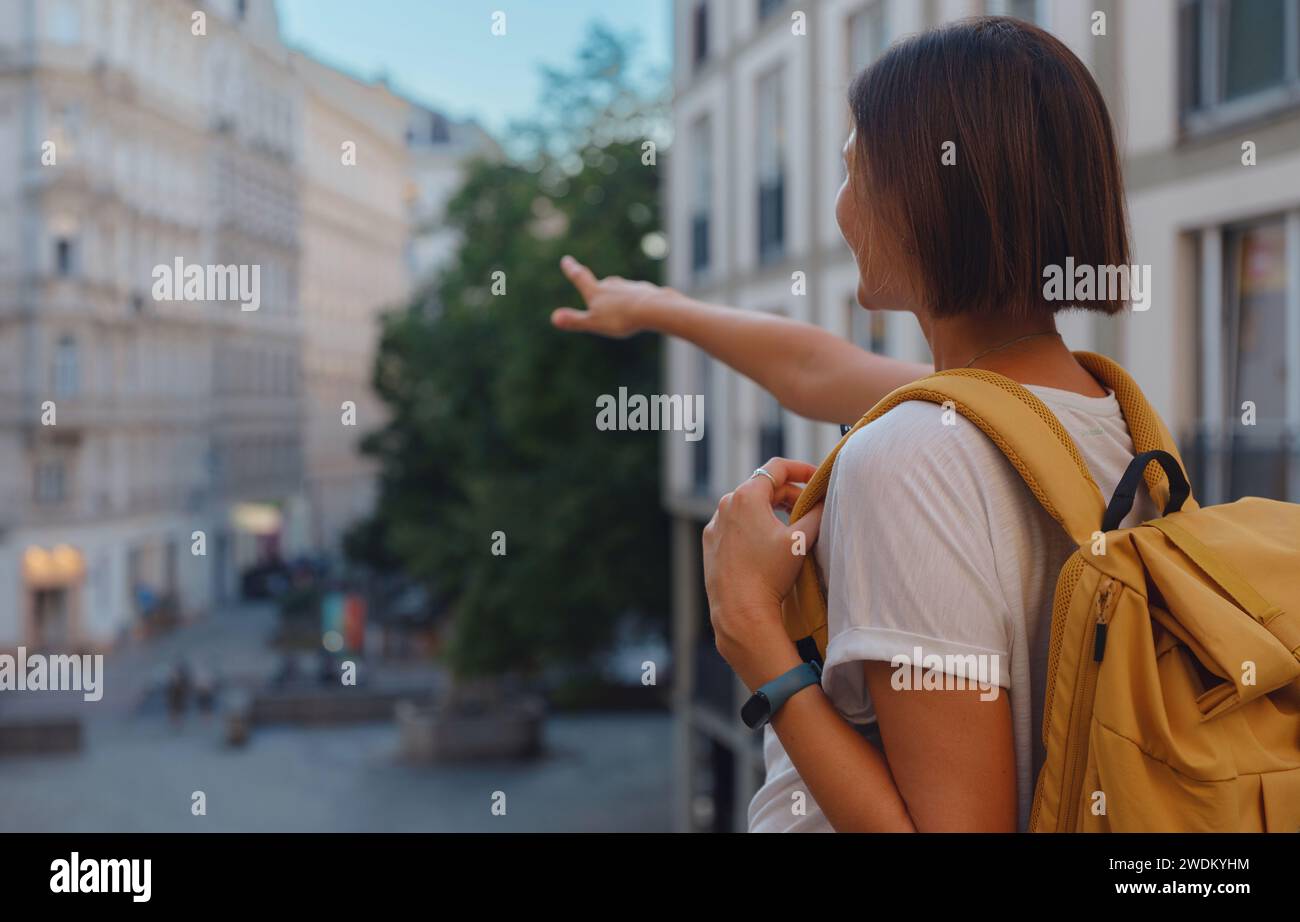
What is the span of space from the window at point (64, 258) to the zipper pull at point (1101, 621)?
36.1m

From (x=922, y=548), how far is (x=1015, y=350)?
0.29 metres

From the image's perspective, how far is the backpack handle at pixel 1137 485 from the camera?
3.69 feet

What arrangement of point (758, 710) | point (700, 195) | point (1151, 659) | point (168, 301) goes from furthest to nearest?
point (168, 301) → point (700, 195) → point (758, 710) → point (1151, 659)

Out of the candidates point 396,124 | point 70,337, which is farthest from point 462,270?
point 396,124

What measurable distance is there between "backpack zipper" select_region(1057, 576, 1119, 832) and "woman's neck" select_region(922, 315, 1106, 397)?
26 cm

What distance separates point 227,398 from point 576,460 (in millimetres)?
24907

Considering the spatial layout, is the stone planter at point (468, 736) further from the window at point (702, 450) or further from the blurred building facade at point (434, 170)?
the window at point (702, 450)

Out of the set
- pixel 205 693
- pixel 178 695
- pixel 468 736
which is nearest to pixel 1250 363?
pixel 468 736

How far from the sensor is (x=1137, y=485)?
1151mm

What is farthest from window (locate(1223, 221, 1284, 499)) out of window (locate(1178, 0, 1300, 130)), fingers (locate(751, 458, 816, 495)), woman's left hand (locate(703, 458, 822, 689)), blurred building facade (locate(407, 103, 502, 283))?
blurred building facade (locate(407, 103, 502, 283))

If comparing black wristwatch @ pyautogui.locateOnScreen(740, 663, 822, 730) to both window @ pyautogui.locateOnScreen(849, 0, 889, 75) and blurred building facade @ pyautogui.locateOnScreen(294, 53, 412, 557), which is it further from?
blurred building facade @ pyautogui.locateOnScreen(294, 53, 412, 557)

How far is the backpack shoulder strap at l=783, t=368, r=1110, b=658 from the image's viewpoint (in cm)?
109

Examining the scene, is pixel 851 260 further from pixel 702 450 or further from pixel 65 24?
pixel 65 24
